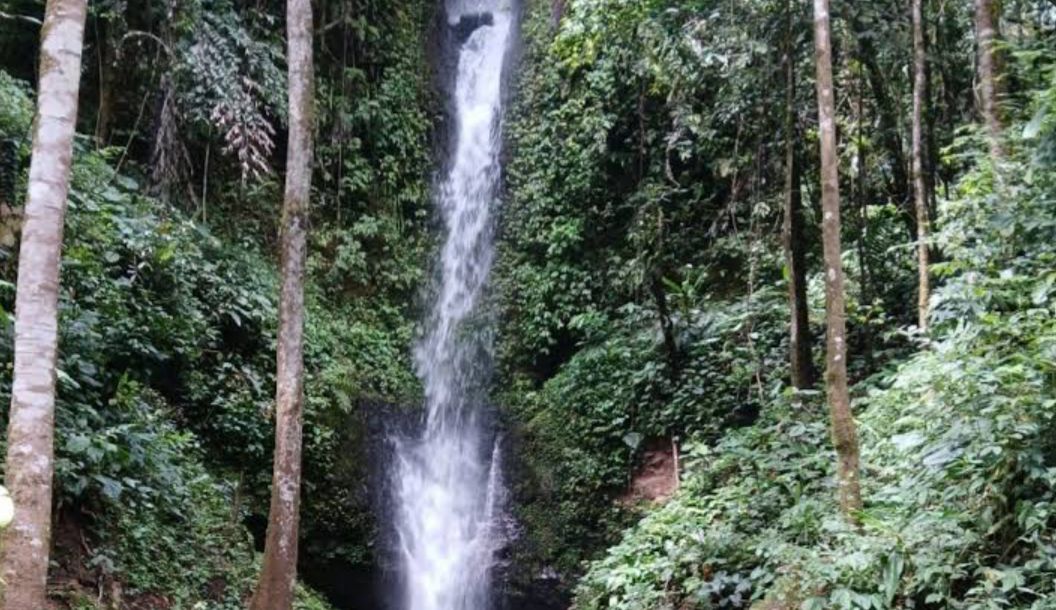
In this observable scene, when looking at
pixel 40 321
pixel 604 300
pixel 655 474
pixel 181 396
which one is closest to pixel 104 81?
pixel 181 396

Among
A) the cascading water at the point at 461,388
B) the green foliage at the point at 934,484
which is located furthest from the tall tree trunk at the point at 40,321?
the cascading water at the point at 461,388

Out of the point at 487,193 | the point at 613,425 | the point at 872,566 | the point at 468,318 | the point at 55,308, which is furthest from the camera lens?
the point at 487,193

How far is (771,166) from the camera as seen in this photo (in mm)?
10859

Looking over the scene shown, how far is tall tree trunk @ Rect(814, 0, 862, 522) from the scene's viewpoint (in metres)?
6.46

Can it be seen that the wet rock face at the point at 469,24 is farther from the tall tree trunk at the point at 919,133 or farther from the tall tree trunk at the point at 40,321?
the tall tree trunk at the point at 40,321

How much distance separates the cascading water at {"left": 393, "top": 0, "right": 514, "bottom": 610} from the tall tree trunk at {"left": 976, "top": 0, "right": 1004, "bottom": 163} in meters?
7.66

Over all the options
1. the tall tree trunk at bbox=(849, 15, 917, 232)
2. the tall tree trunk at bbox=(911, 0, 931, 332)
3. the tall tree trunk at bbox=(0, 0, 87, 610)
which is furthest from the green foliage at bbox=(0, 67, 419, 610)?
the tall tree trunk at bbox=(849, 15, 917, 232)

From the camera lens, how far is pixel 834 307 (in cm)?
674

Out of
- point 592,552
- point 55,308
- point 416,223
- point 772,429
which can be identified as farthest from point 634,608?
point 416,223

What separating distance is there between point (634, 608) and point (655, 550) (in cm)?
101

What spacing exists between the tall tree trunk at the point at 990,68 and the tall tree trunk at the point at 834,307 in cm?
137

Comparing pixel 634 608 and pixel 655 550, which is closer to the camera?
pixel 634 608

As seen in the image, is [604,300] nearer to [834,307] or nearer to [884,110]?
[884,110]

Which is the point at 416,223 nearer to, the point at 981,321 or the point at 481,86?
the point at 481,86
